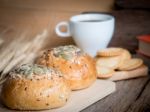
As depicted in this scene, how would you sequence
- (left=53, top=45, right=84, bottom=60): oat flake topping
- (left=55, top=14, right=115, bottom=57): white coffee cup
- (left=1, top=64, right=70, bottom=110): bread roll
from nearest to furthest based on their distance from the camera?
(left=1, top=64, right=70, bottom=110): bread roll
(left=53, top=45, right=84, bottom=60): oat flake topping
(left=55, top=14, right=115, bottom=57): white coffee cup

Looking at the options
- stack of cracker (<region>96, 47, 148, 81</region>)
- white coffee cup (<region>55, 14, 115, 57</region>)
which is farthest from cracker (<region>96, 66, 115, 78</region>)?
white coffee cup (<region>55, 14, 115, 57</region>)

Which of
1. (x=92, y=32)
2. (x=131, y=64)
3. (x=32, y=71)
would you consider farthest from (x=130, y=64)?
(x=32, y=71)

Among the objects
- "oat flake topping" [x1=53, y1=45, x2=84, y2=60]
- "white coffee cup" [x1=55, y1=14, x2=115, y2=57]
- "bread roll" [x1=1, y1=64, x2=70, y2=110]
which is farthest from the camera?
"white coffee cup" [x1=55, y1=14, x2=115, y2=57]

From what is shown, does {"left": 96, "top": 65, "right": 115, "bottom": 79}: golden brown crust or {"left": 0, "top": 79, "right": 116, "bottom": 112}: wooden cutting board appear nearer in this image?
{"left": 0, "top": 79, "right": 116, "bottom": 112}: wooden cutting board

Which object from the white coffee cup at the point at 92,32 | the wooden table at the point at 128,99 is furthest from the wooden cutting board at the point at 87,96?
the white coffee cup at the point at 92,32

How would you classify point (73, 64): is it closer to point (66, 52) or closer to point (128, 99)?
point (66, 52)

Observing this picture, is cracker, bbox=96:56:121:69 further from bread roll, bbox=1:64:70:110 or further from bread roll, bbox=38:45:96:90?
bread roll, bbox=1:64:70:110
